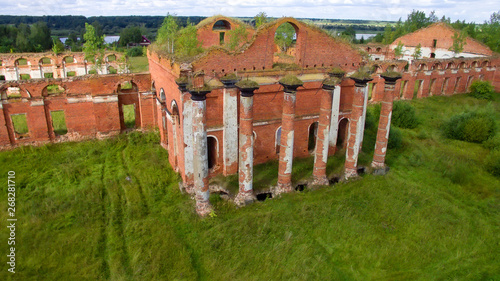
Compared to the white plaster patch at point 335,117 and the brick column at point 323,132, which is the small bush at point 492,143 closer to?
the white plaster patch at point 335,117

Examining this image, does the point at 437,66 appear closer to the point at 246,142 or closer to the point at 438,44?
the point at 438,44

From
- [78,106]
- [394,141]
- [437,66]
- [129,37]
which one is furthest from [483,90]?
[129,37]

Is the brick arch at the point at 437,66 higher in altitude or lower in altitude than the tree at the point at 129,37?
lower

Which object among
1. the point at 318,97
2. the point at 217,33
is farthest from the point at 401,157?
the point at 217,33

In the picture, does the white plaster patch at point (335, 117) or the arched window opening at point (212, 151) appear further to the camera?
the white plaster patch at point (335, 117)

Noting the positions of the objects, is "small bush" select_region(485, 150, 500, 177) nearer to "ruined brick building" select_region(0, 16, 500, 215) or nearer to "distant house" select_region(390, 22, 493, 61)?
"ruined brick building" select_region(0, 16, 500, 215)

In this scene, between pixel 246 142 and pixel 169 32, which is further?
→ pixel 169 32

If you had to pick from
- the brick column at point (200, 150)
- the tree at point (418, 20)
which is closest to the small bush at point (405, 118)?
the brick column at point (200, 150)
